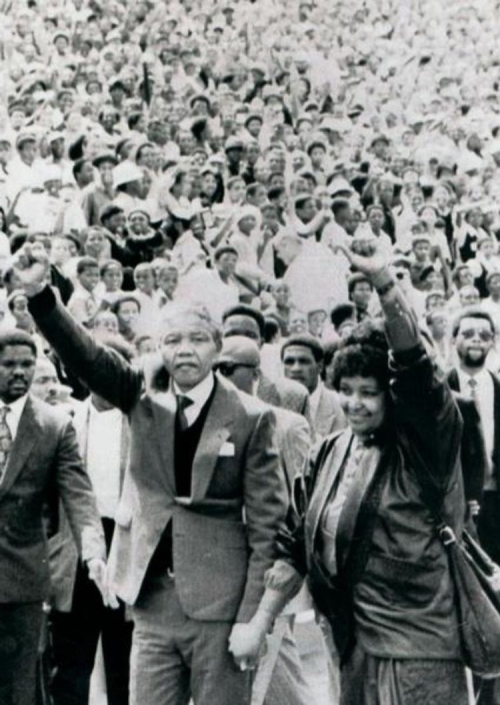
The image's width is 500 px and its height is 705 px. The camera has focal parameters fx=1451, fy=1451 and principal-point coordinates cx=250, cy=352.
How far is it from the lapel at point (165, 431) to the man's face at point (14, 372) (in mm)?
822

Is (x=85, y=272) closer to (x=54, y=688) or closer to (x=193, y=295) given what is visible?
(x=193, y=295)

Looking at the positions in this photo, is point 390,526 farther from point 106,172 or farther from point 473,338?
point 106,172

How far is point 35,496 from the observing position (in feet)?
16.5

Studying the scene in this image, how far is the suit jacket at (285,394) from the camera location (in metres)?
7.09

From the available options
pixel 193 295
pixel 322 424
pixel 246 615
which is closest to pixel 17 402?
pixel 246 615

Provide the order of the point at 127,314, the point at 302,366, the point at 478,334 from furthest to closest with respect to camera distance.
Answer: the point at 127,314 → the point at 302,366 → the point at 478,334

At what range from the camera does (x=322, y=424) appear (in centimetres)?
746

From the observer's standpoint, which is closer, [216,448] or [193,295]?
[216,448]

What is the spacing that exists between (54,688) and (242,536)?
1.98 meters

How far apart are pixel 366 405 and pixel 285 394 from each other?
3.02 m

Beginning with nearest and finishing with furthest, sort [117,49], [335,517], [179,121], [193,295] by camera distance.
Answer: [335,517] < [193,295] < [179,121] < [117,49]

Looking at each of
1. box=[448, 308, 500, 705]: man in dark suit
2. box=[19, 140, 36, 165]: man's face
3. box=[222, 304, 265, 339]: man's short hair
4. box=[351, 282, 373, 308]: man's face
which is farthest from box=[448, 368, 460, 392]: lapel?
box=[19, 140, 36, 165]: man's face

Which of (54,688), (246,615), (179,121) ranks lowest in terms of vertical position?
(54,688)

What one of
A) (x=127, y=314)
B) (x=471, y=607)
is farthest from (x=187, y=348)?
(x=127, y=314)
